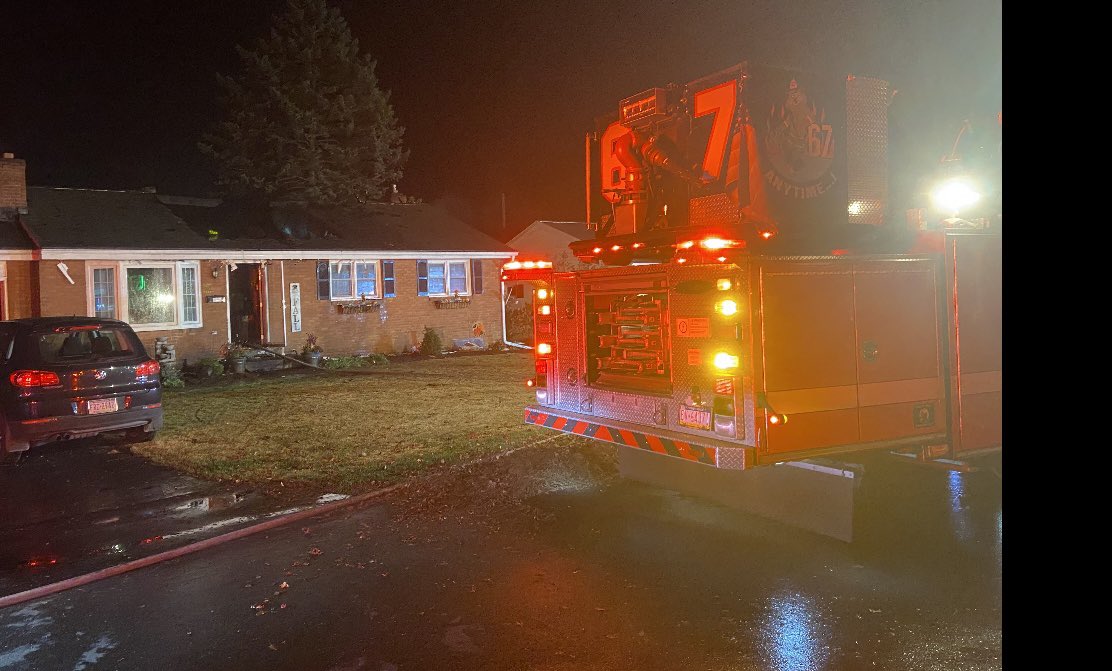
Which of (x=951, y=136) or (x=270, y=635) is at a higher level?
(x=951, y=136)

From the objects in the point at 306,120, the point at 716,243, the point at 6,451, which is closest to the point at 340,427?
the point at 6,451

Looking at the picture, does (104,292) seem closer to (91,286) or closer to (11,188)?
(91,286)

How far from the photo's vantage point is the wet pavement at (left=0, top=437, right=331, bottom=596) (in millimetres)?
6199

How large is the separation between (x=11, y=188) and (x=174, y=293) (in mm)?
4200

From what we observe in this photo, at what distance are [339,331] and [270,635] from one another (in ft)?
57.0

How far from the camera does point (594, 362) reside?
698 centimetres

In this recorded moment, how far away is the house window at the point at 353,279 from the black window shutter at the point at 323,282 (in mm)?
101

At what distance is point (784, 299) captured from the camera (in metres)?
5.52

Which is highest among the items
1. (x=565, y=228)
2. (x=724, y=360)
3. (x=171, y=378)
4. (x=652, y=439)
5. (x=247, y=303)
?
(x=565, y=228)

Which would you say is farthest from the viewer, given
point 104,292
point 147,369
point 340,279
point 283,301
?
point 340,279

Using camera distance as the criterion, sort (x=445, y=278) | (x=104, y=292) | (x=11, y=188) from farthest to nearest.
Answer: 1. (x=445, y=278)
2. (x=11, y=188)
3. (x=104, y=292)

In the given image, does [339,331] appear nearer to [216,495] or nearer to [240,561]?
[216,495]

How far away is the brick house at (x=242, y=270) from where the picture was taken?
17844 millimetres
